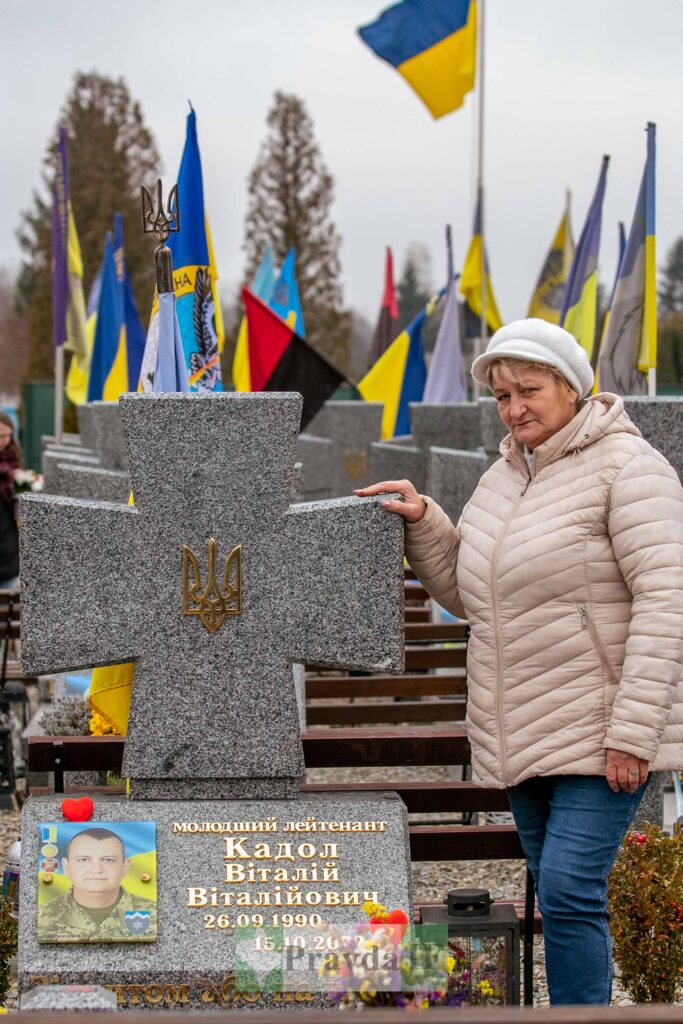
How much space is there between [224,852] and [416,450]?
872 cm

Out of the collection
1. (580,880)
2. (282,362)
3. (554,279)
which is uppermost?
(554,279)

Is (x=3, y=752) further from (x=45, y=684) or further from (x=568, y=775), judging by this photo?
(x=568, y=775)

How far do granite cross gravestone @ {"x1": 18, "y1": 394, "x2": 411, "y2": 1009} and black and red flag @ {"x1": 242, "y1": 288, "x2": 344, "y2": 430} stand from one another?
571cm

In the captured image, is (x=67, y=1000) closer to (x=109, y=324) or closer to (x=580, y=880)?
(x=580, y=880)

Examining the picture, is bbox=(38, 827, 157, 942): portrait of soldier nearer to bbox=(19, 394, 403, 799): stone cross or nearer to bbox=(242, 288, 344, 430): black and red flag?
bbox=(19, 394, 403, 799): stone cross

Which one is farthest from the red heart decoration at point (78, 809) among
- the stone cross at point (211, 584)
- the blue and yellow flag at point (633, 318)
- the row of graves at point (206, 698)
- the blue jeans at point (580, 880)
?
the blue and yellow flag at point (633, 318)

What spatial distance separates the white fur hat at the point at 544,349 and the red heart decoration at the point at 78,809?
1613mm

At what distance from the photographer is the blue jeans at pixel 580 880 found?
321 centimetres

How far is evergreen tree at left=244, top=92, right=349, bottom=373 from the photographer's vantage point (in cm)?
4307

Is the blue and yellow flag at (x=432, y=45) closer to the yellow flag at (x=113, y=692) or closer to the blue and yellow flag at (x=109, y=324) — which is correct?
the blue and yellow flag at (x=109, y=324)

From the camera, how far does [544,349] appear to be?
3.29 m

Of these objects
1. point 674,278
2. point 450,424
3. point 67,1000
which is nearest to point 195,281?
point 67,1000

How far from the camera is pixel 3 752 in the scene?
6.75m

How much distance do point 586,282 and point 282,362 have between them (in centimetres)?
240
